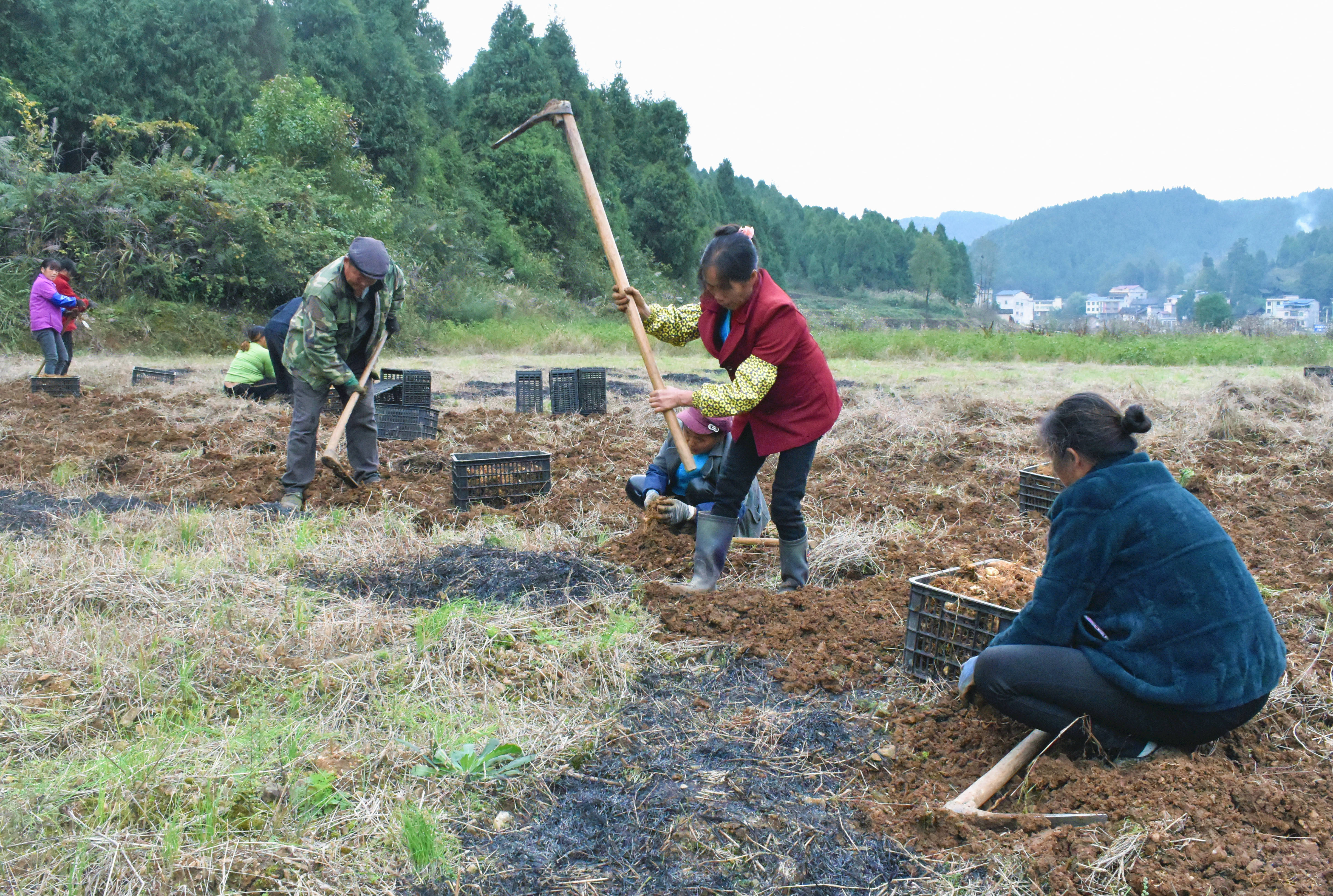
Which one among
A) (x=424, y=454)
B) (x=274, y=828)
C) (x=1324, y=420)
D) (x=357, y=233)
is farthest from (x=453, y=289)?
(x=274, y=828)

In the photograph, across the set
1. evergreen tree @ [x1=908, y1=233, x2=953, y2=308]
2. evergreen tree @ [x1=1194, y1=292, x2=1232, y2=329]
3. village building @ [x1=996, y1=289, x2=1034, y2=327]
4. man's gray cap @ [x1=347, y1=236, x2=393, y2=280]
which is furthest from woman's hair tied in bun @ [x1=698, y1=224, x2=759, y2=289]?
village building @ [x1=996, y1=289, x2=1034, y2=327]

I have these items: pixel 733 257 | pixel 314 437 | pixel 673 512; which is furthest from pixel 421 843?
pixel 314 437

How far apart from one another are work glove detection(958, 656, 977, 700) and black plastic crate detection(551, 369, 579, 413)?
661 centimetres

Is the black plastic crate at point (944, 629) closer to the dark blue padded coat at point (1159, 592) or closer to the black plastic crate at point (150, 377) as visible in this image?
the dark blue padded coat at point (1159, 592)

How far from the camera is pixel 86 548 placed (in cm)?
406

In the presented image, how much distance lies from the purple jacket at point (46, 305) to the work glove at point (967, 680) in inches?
407

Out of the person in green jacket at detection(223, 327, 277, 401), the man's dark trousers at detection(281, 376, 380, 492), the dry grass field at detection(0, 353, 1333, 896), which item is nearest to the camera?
the dry grass field at detection(0, 353, 1333, 896)

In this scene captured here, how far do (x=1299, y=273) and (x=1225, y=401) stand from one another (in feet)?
513

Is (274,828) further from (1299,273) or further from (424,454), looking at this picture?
(1299,273)

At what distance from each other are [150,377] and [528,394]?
5.18m

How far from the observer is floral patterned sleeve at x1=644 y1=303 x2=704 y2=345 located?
4074 mm

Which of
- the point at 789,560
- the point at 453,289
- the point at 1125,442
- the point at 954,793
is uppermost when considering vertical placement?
the point at 453,289

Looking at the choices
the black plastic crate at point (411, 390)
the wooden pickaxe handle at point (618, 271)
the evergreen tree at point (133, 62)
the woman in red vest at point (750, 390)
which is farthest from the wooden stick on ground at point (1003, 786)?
the evergreen tree at point (133, 62)

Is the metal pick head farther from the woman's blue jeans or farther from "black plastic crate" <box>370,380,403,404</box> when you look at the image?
"black plastic crate" <box>370,380,403,404</box>
